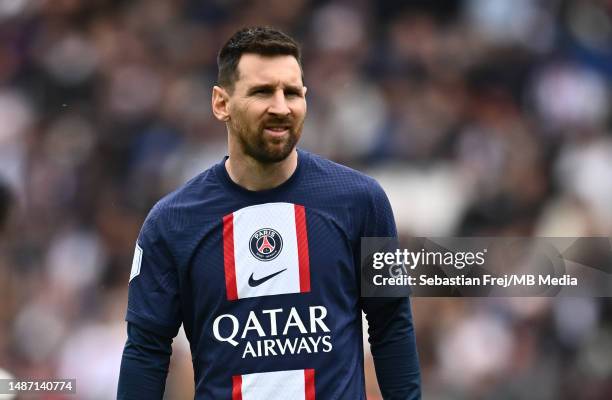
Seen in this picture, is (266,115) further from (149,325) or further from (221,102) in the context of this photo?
(149,325)

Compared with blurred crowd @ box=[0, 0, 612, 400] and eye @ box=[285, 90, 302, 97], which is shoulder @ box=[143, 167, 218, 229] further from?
blurred crowd @ box=[0, 0, 612, 400]

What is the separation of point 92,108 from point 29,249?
1.36m

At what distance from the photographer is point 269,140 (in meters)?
3.15

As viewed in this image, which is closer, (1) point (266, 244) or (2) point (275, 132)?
(2) point (275, 132)

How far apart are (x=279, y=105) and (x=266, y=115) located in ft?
0.17

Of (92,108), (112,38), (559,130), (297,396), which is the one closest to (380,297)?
(297,396)

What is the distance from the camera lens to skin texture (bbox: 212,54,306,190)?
312 centimetres

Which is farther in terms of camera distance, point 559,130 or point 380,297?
point 559,130

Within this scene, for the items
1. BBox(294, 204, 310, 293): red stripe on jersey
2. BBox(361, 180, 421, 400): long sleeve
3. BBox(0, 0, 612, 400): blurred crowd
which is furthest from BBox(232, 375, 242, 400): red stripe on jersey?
BBox(0, 0, 612, 400): blurred crowd

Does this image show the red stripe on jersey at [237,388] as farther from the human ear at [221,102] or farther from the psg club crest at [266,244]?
the human ear at [221,102]

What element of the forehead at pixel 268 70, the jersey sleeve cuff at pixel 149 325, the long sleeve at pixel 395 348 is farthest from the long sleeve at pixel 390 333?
the jersey sleeve cuff at pixel 149 325

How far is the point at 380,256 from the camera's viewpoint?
3.20 metres

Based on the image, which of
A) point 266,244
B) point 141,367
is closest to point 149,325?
point 141,367

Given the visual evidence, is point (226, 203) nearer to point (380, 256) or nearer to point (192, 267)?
point (192, 267)
